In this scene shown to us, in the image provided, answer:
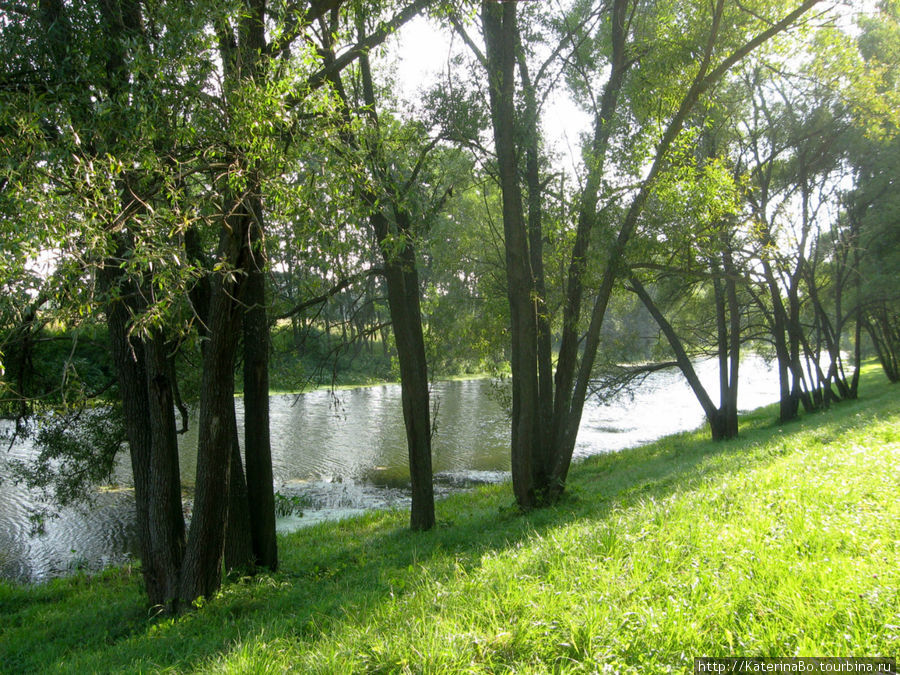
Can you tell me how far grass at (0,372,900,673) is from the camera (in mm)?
2988

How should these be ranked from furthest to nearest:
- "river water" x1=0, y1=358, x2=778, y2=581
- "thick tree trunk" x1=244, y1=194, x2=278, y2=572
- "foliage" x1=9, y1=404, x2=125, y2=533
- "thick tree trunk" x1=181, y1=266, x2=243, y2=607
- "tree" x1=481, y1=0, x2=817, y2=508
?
"river water" x1=0, y1=358, x2=778, y2=581 → "foliage" x1=9, y1=404, x2=125, y2=533 → "tree" x1=481, y1=0, x2=817, y2=508 → "thick tree trunk" x1=244, y1=194, x2=278, y2=572 → "thick tree trunk" x1=181, y1=266, x2=243, y2=607

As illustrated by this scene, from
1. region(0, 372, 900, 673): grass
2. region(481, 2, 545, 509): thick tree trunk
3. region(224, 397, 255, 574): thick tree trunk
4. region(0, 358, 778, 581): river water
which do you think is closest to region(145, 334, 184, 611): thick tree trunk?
region(0, 372, 900, 673): grass

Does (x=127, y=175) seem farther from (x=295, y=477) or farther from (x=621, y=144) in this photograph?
(x=295, y=477)

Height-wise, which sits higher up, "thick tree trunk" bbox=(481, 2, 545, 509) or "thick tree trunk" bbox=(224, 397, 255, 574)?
"thick tree trunk" bbox=(481, 2, 545, 509)

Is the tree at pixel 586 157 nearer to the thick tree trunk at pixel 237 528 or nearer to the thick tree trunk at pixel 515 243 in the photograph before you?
the thick tree trunk at pixel 515 243

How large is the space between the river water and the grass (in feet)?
14.1

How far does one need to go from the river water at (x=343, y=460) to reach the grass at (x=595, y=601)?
14.1ft

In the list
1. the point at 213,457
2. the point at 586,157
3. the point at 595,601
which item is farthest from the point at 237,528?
the point at 586,157

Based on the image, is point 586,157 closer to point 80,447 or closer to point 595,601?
point 595,601

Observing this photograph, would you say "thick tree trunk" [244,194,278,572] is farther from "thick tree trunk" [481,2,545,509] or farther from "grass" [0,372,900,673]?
"thick tree trunk" [481,2,545,509]

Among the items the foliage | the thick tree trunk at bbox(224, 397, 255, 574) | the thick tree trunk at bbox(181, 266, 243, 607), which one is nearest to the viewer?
the thick tree trunk at bbox(181, 266, 243, 607)

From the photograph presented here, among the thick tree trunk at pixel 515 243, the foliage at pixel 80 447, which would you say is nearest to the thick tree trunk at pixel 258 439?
the thick tree trunk at pixel 515 243

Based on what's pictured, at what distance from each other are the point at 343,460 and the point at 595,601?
56.5 feet

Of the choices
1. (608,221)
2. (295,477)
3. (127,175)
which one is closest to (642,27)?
(608,221)
